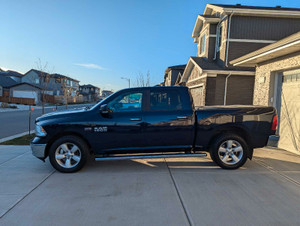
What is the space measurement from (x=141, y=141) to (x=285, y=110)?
5.11m

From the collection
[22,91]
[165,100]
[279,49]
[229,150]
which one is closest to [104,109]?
[165,100]

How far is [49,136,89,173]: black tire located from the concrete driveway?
176mm

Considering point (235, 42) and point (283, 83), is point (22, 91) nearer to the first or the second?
point (235, 42)

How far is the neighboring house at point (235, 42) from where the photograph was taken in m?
12.4

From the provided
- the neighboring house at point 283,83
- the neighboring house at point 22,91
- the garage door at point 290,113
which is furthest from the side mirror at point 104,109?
the neighboring house at point 22,91

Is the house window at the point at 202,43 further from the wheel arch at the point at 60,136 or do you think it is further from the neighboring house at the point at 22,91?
the neighboring house at the point at 22,91

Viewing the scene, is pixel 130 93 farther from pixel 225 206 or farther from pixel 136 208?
pixel 225 206

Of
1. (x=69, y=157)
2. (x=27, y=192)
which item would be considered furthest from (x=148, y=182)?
(x=27, y=192)

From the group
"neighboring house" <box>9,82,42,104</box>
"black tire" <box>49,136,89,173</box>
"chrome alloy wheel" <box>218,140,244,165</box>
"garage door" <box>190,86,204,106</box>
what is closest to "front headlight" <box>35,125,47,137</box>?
"black tire" <box>49,136,89,173</box>

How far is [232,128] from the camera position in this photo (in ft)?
16.2

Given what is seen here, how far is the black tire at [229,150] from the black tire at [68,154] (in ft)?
9.79

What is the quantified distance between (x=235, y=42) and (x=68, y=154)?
13.1 meters

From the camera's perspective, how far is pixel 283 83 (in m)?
6.98

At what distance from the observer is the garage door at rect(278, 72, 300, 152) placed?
6.20 metres
